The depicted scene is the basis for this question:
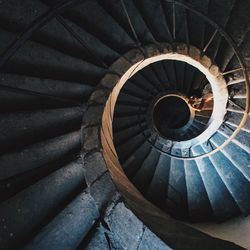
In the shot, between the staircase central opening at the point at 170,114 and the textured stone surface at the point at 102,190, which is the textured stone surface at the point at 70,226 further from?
the staircase central opening at the point at 170,114

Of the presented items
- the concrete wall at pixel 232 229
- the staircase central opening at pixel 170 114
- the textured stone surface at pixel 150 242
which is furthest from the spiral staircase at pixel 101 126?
the staircase central opening at pixel 170 114

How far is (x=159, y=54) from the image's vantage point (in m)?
5.02

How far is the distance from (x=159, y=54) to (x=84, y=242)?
10.4ft

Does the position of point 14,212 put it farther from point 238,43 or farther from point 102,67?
point 238,43

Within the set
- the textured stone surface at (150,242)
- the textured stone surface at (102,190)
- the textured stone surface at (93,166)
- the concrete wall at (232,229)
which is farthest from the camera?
the concrete wall at (232,229)

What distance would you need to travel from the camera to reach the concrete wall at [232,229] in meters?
5.22

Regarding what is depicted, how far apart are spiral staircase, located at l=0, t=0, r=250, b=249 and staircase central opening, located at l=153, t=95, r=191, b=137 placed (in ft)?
6.74

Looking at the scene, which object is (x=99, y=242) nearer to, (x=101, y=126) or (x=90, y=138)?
(x=90, y=138)

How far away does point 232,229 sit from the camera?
5734 mm

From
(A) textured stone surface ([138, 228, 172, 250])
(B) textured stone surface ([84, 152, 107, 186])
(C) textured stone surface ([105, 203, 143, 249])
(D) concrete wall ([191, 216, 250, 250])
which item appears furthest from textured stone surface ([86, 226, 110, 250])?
(D) concrete wall ([191, 216, 250, 250])

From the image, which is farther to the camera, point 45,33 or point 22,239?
point 45,33

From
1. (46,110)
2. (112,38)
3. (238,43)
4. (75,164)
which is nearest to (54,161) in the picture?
(75,164)

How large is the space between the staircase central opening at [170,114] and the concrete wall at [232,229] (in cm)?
342

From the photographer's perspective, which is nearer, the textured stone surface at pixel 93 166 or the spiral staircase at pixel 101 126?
the spiral staircase at pixel 101 126
